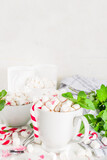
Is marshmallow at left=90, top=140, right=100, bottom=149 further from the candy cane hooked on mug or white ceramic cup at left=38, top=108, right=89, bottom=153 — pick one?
the candy cane hooked on mug

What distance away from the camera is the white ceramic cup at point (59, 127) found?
2.25 feet

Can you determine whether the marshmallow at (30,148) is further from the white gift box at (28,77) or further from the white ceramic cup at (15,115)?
the white gift box at (28,77)

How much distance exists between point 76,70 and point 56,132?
1437 mm

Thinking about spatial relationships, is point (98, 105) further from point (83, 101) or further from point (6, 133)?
point (6, 133)

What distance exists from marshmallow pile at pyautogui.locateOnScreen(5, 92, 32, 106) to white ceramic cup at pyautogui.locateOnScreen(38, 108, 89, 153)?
0.68 ft

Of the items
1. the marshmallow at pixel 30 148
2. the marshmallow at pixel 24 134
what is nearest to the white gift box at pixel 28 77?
the marshmallow at pixel 24 134

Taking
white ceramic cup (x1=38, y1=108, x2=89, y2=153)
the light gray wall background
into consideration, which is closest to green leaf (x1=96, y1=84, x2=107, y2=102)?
white ceramic cup (x1=38, y1=108, x2=89, y2=153)

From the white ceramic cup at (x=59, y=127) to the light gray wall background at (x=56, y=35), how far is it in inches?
55.1

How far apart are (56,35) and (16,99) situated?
1270 millimetres

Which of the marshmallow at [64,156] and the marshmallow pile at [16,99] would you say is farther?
the marshmallow pile at [16,99]

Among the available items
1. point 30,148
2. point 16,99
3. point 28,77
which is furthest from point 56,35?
point 30,148

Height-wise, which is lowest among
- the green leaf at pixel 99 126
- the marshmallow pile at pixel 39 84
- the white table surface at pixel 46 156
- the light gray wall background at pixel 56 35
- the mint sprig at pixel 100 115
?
the white table surface at pixel 46 156

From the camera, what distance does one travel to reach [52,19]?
6.67 feet

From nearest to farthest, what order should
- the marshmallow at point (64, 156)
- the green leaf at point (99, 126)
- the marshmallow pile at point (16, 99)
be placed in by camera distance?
1. the marshmallow at point (64, 156)
2. the green leaf at point (99, 126)
3. the marshmallow pile at point (16, 99)
